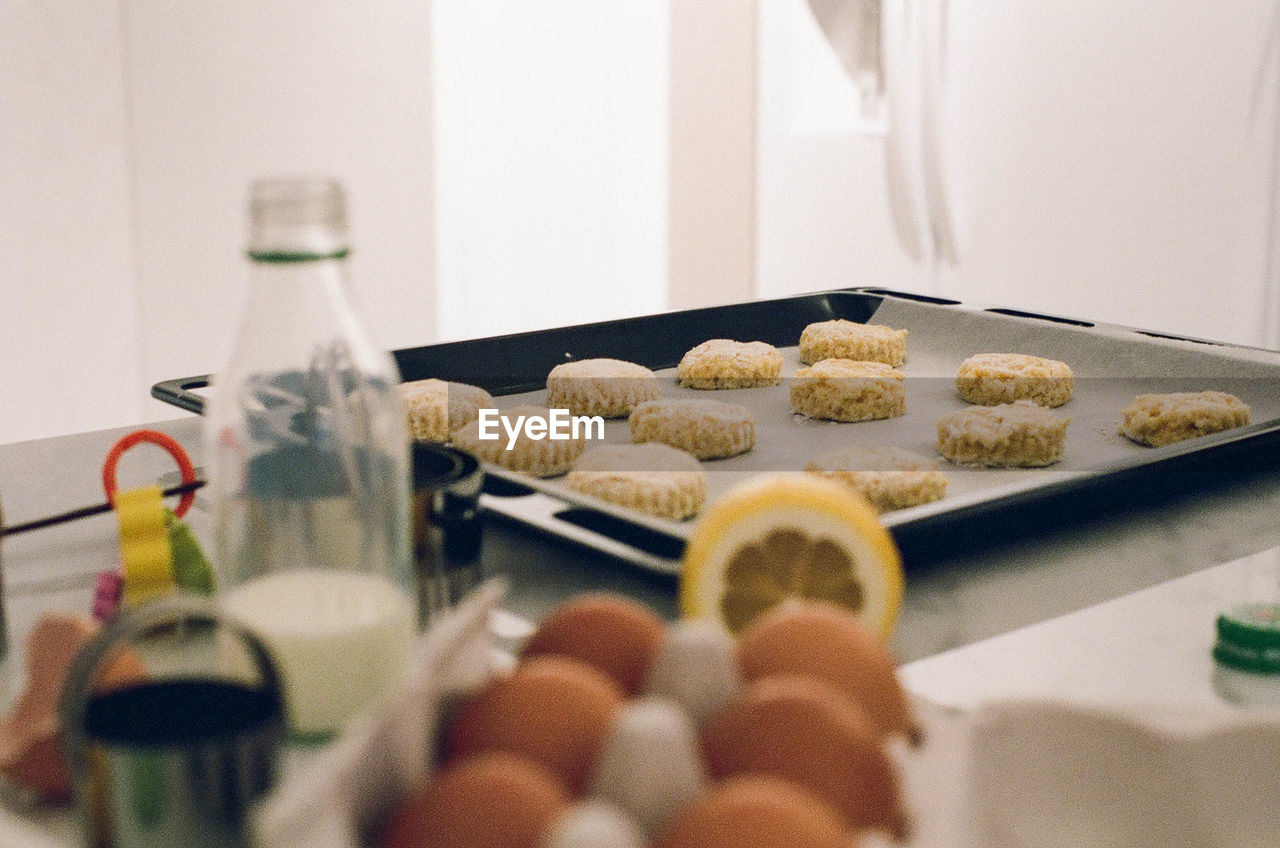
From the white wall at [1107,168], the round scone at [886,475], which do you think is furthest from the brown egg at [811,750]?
the white wall at [1107,168]

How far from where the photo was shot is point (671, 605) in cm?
110

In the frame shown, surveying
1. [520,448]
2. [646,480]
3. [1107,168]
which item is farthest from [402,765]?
[1107,168]

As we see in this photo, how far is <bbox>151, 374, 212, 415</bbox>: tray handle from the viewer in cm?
151

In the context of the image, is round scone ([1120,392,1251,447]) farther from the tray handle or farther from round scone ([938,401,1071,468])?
the tray handle

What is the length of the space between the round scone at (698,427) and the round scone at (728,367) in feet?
0.83

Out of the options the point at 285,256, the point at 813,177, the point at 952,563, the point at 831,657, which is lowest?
the point at 952,563

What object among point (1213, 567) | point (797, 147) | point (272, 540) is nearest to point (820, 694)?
point (272, 540)

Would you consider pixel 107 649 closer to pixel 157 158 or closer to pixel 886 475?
pixel 886 475

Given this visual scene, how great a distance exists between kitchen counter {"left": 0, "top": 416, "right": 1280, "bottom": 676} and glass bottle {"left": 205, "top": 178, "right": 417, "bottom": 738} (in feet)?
0.94

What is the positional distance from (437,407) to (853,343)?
69cm

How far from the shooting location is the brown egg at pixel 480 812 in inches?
20.1

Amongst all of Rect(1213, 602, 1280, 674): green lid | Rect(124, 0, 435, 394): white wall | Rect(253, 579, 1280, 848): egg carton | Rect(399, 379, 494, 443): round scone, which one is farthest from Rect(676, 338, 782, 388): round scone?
Rect(124, 0, 435, 394): white wall

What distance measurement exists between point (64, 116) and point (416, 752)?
116 inches

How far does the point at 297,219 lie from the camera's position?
69 centimetres
